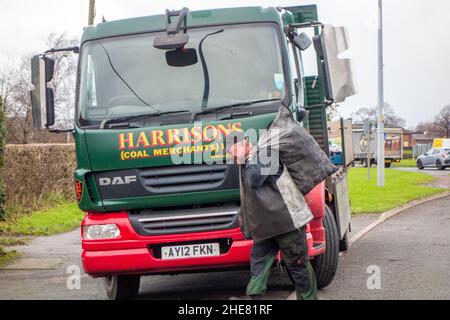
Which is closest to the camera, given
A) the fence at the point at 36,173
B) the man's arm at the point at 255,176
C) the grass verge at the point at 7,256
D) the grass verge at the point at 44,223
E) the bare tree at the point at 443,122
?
the man's arm at the point at 255,176

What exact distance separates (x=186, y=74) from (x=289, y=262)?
2345mm

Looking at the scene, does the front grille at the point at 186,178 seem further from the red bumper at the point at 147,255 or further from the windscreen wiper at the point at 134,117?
the windscreen wiper at the point at 134,117

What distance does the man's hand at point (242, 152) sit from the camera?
20.5 ft

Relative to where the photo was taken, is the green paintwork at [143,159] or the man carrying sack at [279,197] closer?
the man carrying sack at [279,197]

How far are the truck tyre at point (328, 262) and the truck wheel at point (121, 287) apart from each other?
1977mm

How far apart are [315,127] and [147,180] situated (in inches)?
98.9

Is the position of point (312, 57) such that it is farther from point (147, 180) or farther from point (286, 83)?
point (147, 180)

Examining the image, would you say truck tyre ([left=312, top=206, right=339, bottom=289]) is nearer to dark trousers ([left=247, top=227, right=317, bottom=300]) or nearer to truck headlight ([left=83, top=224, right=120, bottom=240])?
dark trousers ([left=247, top=227, right=317, bottom=300])

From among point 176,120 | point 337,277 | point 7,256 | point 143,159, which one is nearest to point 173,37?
point 176,120

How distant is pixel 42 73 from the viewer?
786cm

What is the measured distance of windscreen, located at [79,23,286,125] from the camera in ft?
24.6

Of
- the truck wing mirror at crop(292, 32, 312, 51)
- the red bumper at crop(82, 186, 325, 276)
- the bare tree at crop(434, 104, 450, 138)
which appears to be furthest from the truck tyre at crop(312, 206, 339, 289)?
the bare tree at crop(434, 104, 450, 138)

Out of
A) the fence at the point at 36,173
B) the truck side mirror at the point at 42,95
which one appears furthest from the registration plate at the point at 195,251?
the fence at the point at 36,173
